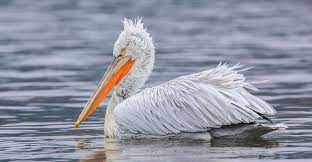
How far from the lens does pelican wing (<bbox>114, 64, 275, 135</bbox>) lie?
29.6 ft

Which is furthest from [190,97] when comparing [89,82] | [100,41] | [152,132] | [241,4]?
[241,4]

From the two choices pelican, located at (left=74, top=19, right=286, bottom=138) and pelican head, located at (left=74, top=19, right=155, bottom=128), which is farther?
pelican head, located at (left=74, top=19, right=155, bottom=128)

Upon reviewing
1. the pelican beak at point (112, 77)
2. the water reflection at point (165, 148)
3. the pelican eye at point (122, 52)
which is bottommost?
the water reflection at point (165, 148)

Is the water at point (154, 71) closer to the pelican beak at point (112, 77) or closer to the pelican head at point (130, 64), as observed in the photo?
the pelican beak at point (112, 77)

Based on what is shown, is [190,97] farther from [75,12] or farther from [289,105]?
[75,12]

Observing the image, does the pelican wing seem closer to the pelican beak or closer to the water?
the water

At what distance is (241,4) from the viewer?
29594 mm

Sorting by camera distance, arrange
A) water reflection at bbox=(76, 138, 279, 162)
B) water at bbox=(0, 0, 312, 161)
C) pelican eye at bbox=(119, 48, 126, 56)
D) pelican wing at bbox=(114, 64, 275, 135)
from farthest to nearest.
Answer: pelican eye at bbox=(119, 48, 126, 56) < pelican wing at bbox=(114, 64, 275, 135) < water at bbox=(0, 0, 312, 161) < water reflection at bbox=(76, 138, 279, 162)

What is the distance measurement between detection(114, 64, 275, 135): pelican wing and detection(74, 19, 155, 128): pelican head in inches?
19.6

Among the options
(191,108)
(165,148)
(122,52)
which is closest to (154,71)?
(122,52)

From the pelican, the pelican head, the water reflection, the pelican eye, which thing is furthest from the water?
the pelican eye

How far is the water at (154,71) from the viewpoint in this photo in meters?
8.87

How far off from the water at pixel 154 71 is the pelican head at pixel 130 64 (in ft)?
1.48

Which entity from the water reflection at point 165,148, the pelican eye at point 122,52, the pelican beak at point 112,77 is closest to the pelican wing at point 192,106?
the water reflection at point 165,148
